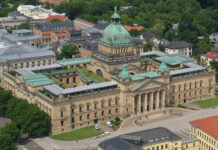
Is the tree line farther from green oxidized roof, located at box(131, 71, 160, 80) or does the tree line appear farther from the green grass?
green oxidized roof, located at box(131, 71, 160, 80)

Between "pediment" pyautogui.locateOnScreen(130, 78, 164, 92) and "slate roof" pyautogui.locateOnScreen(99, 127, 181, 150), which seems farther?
"pediment" pyautogui.locateOnScreen(130, 78, 164, 92)

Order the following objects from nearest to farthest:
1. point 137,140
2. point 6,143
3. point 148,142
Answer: point 137,140 < point 148,142 < point 6,143

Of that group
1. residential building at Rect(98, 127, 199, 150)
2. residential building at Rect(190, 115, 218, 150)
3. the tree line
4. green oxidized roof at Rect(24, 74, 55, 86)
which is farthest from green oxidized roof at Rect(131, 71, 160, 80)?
residential building at Rect(98, 127, 199, 150)

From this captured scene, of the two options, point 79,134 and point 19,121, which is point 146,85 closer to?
point 79,134

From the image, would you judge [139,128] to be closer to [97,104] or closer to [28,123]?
[97,104]

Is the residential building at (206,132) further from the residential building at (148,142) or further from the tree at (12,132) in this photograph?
the tree at (12,132)

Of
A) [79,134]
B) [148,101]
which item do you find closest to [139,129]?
[148,101]
